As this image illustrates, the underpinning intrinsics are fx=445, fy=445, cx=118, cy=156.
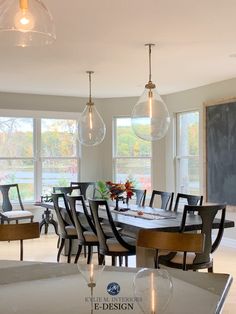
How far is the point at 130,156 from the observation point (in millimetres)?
8555

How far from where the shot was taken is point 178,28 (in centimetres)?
406

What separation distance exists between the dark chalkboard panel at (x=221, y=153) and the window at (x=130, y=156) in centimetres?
156

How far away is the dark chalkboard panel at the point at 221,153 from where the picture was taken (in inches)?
262

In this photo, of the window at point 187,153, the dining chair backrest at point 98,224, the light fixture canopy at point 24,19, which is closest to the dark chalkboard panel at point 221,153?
the window at point 187,153

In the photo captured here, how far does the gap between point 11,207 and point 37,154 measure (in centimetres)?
116

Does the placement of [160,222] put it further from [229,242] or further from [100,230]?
[229,242]

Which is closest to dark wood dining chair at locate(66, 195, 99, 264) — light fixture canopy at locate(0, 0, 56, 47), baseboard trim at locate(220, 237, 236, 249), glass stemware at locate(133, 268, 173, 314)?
glass stemware at locate(133, 268, 173, 314)

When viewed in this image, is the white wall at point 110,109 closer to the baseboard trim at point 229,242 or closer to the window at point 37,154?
the baseboard trim at point 229,242

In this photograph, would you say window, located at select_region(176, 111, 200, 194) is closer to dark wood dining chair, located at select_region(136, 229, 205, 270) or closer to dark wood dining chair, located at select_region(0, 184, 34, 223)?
dark wood dining chair, located at select_region(0, 184, 34, 223)

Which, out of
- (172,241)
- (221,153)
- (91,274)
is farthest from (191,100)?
(91,274)

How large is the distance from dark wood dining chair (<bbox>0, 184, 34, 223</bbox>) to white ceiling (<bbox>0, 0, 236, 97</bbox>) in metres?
1.71

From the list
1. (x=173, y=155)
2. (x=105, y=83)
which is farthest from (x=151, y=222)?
(x=173, y=155)

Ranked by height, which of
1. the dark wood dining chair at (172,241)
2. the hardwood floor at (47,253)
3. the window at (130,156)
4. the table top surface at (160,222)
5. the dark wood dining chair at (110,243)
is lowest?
the hardwood floor at (47,253)

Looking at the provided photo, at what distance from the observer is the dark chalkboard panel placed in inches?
262
